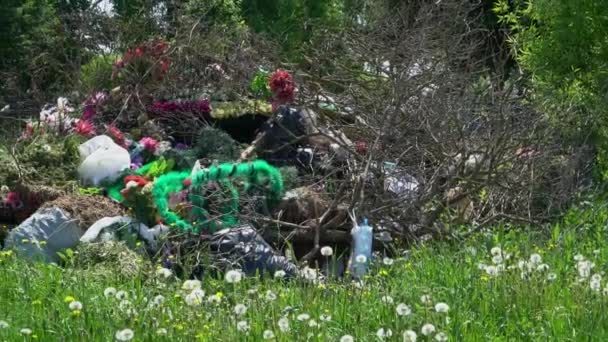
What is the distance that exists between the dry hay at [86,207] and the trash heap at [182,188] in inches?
0.4

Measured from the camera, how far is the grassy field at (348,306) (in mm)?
4004

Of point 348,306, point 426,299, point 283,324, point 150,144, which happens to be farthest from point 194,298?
point 150,144

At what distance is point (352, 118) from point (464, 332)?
17.0 feet

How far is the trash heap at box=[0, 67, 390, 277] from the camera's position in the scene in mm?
6570

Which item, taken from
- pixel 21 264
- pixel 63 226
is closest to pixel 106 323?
pixel 21 264

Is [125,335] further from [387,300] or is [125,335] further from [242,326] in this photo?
[387,300]

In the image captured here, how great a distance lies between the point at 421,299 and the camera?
4242mm

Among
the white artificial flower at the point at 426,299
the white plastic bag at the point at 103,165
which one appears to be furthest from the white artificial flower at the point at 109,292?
the white plastic bag at the point at 103,165

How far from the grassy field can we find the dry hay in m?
1.76

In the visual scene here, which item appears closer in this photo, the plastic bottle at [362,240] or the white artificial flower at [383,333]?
the white artificial flower at [383,333]

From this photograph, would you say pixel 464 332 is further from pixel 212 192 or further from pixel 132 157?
pixel 132 157

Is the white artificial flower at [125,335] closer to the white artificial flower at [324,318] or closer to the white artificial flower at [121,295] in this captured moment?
the white artificial flower at [121,295]

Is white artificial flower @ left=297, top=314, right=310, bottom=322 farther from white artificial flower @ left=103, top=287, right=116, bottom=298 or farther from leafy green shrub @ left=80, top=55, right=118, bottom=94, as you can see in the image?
leafy green shrub @ left=80, top=55, right=118, bottom=94

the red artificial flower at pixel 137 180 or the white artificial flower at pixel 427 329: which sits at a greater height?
the white artificial flower at pixel 427 329
